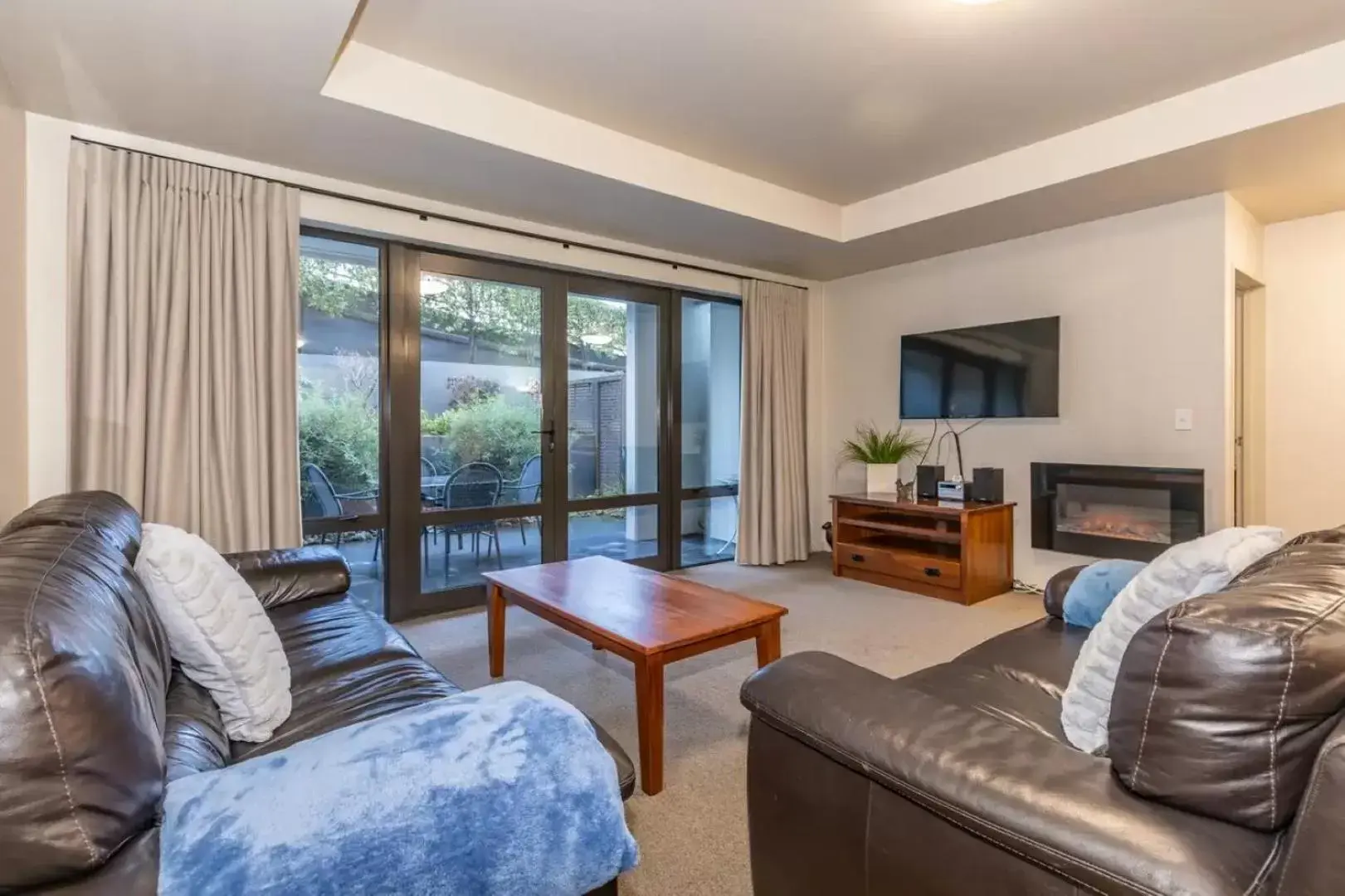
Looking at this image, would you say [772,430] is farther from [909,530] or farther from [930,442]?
[909,530]

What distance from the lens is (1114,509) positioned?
3.73 m

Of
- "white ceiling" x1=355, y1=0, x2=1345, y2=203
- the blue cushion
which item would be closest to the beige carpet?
the blue cushion

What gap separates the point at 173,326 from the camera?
2.75 meters

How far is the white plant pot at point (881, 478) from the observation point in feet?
15.1

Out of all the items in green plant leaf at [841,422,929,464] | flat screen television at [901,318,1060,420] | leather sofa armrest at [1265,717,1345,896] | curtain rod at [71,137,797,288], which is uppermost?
curtain rod at [71,137,797,288]

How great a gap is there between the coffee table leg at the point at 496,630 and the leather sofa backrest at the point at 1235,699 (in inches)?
88.9

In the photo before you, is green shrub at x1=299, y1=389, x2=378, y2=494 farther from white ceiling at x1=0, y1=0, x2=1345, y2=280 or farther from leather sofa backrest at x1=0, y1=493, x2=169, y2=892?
leather sofa backrest at x1=0, y1=493, x2=169, y2=892

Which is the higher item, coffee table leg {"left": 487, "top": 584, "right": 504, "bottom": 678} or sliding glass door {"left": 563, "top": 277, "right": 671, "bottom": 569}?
sliding glass door {"left": 563, "top": 277, "right": 671, "bottom": 569}

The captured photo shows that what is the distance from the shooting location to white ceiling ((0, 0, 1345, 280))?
219 centimetres

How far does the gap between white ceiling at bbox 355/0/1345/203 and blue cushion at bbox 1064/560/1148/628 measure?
1875mm

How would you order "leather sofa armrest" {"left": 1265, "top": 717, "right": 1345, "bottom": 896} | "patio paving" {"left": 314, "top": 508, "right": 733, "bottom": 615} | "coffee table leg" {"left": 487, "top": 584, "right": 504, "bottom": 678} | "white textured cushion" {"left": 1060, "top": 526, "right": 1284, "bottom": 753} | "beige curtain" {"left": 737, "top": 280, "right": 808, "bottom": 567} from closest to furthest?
"leather sofa armrest" {"left": 1265, "top": 717, "right": 1345, "bottom": 896} → "white textured cushion" {"left": 1060, "top": 526, "right": 1284, "bottom": 753} → "coffee table leg" {"left": 487, "top": 584, "right": 504, "bottom": 678} → "patio paving" {"left": 314, "top": 508, "right": 733, "bottom": 615} → "beige curtain" {"left": 737, "top": 280, "right": 808, "bottom": 567}

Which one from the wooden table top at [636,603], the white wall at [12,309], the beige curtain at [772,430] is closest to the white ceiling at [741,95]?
the white wall at [12,309]

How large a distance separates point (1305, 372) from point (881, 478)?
2435mm

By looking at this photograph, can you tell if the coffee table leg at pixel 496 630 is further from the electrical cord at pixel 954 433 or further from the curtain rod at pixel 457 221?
the electrical cord at pixel 954 433
